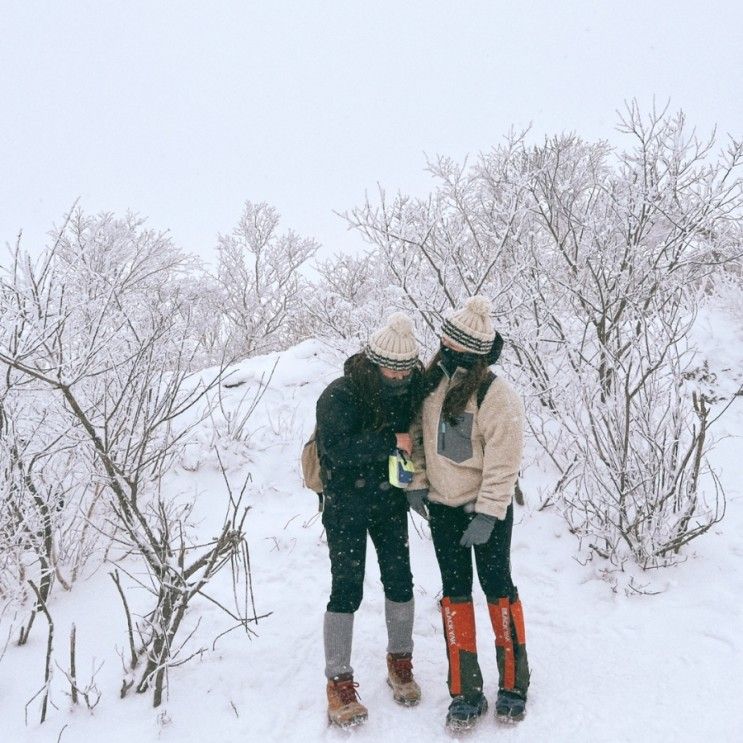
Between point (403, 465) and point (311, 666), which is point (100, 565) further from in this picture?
point (403, 465)

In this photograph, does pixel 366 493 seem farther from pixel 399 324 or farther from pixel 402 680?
pixel 402 680

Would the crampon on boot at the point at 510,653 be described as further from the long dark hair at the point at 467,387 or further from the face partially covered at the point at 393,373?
the face partially covered at the point at 393,373

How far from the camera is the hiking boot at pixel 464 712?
2.21m

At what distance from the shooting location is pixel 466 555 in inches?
95.0

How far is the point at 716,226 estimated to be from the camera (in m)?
5.13

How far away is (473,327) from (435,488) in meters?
0.70

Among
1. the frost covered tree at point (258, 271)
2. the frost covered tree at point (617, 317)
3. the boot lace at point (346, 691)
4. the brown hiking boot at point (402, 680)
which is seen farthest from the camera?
the frost covered tree at point (258, 271)

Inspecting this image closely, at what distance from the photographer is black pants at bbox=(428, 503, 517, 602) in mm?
2320

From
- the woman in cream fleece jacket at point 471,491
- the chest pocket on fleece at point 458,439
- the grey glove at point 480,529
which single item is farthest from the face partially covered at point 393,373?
the grey glove at point 480,529

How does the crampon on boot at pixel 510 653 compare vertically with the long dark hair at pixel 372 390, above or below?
below

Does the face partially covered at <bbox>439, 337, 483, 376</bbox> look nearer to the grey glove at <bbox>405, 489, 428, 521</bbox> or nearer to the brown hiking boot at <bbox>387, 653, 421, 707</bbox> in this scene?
the grey glove at <bbox>405, 489, 428, 521</bbox>

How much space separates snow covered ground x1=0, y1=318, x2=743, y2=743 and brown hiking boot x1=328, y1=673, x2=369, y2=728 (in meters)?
0.06

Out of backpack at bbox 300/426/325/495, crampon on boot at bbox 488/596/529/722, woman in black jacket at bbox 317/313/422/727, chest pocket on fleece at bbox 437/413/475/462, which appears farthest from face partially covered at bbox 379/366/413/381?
crampon on boot at bbox 488/596/529/722

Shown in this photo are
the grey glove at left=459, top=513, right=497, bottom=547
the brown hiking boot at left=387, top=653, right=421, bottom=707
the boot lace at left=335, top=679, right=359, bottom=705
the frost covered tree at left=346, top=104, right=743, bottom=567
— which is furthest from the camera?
the frost covered tree at left=346, top=104, right=743, bottom=567
